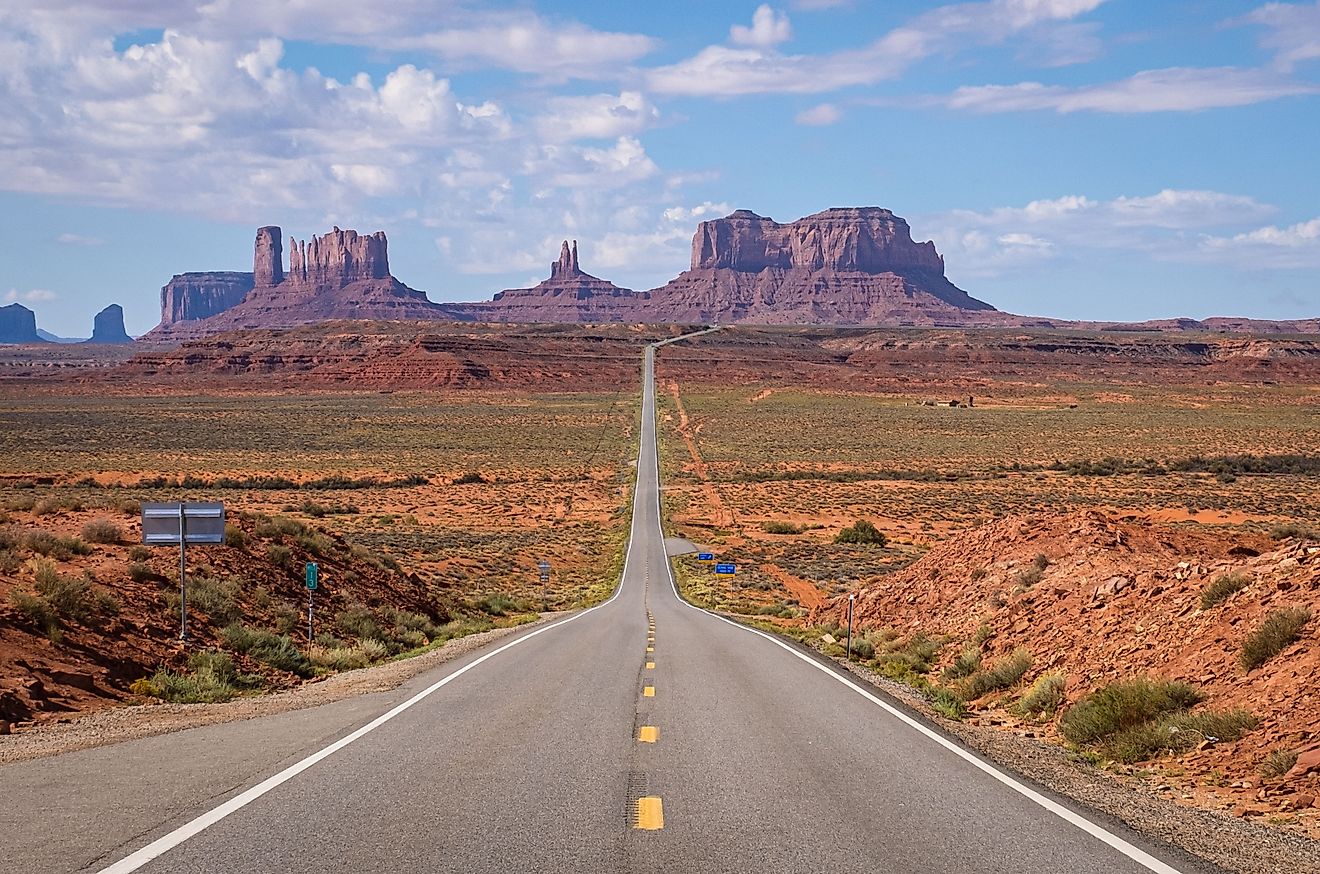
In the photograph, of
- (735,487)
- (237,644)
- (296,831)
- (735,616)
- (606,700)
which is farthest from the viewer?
(735,487)

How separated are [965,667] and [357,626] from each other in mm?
10241

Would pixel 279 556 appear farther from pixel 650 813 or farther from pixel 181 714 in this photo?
pixel 650 813

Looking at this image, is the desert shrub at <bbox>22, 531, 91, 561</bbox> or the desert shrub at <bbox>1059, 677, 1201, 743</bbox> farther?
the desert shrub at <bbox>22, 531, 91, 561</bbox>

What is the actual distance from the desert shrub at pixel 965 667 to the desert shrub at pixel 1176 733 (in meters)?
4.64

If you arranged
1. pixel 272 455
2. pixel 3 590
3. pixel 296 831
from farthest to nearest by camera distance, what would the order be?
1. pixel 272 455
2. pixel 3 590
3. pixel 296 831

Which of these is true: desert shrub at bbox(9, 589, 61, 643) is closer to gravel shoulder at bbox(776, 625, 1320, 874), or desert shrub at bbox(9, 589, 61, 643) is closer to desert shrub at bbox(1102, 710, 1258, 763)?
gravel shoulder at bbox(776, 625, 1320, 874)

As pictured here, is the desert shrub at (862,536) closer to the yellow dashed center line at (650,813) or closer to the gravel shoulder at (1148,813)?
the gravel shoulder at (1148,813)

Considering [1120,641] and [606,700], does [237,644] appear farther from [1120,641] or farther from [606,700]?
[1120,641]

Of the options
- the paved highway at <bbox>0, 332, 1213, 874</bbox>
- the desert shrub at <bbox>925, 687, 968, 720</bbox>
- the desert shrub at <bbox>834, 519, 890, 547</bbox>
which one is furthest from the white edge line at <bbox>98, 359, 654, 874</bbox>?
the desert shrub at <bbox>834, 519, 890, 547</bbox>

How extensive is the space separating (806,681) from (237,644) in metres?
7.68

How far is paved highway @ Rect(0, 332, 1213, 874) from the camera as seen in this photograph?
20.7 feet

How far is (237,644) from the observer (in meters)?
15.2

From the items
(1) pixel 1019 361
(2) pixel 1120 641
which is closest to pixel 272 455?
(2) pixel 1120 641

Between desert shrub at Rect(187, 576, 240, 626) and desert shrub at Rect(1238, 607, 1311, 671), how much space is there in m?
13.1
